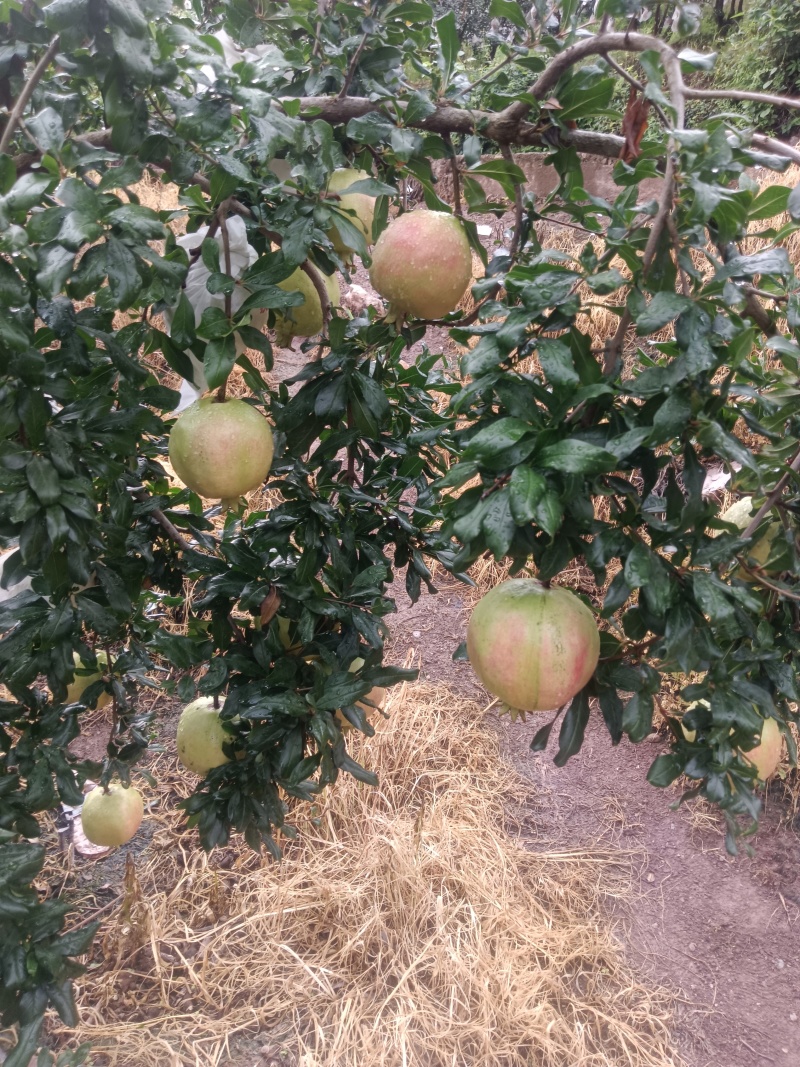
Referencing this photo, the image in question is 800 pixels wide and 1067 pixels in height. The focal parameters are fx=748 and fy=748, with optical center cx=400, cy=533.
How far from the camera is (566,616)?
793mm

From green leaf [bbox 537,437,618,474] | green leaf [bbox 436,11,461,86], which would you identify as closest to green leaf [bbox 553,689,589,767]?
green leaf [bbox 537,437,618,474]

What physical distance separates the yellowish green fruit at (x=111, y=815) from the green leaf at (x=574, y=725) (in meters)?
1.16

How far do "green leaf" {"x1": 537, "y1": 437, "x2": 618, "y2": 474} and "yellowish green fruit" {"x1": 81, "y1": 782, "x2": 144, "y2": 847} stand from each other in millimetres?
1417

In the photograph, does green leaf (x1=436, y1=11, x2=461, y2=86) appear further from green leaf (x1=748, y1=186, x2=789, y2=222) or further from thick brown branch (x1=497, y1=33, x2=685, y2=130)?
green leaf (x1=748, y1=186, x2=789, y2=222)

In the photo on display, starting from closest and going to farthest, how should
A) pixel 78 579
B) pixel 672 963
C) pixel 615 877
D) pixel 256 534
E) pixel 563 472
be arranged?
1. pixel 563 472
2. pixel 78 579
3. pixel 256 534
4. pixel 672 963
5. pixel 615 877

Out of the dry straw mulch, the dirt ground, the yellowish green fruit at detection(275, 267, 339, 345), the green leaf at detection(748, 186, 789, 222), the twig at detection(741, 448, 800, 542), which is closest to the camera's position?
the green leaf at detection(748, 186, 789, 222)

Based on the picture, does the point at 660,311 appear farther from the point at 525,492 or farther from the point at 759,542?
the point at 759,542

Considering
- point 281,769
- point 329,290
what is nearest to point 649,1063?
point 281,769

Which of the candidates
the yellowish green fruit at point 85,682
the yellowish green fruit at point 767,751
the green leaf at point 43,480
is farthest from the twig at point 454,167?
the yellowish green fruit at point 85,682

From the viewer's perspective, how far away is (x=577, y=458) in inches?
25.2

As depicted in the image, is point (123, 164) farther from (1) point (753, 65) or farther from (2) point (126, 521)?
(1) point (753, 65)

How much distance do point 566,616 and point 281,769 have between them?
0.52m

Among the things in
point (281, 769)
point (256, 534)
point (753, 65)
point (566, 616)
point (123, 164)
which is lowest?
point (281, 769)

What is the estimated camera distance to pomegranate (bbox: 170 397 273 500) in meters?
0.87
